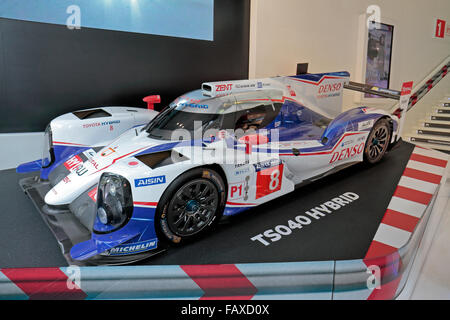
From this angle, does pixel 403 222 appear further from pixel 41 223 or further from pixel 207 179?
pixel 41 223

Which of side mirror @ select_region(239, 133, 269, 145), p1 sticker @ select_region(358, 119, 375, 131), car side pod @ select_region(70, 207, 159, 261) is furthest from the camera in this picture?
p1 sticker @ select_region(358, 119, 375, 131)

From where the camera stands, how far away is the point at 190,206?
1.69 meters

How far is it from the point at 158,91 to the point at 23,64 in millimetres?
1403

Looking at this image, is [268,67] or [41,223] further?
[268,67]

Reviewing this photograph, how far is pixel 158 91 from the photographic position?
3834mm

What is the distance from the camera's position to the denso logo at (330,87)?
9.55 ft

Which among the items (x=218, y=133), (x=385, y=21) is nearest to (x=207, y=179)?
(x=218, y=133)

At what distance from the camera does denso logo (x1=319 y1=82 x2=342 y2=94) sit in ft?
9.55

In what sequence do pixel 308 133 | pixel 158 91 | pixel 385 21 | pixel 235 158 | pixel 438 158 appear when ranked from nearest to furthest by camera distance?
pixel 235 158, pixel 308 133, pixel 438 158, pixel 158 91, pixel 385 21

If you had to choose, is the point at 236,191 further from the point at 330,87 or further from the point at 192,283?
the point at 330,87

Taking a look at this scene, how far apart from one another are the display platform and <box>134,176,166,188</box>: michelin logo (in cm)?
40

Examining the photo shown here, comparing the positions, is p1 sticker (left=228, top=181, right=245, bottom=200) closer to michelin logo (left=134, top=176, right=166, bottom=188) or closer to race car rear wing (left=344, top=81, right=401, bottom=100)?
michelin logo (left=134, top=176, right=166, bottom=188)

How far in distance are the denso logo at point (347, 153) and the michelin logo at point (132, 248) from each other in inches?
62.9

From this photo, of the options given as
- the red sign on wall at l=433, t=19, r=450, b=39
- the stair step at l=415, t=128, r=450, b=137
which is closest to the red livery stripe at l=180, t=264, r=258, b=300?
the stair step at l=415, t=128, r=450, b=137
